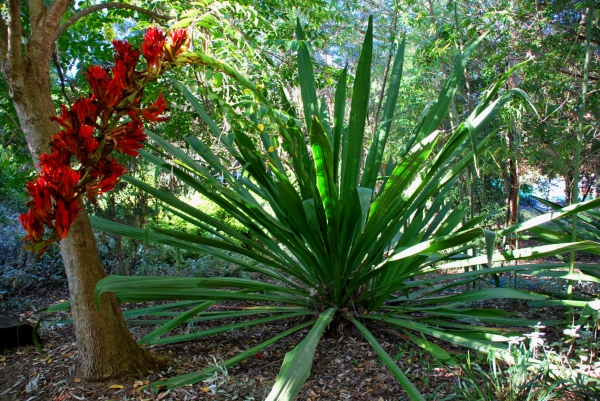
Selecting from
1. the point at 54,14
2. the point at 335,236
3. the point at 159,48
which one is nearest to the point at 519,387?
the point at 335,236

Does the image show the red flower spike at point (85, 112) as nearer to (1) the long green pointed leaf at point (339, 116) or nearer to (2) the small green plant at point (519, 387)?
(2) the small green plant at point (519, 387)

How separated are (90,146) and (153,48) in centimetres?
30

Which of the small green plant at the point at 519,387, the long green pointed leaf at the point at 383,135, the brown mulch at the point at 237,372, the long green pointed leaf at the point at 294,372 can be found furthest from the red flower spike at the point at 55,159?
the long green pointed leaf at the point at 383,135

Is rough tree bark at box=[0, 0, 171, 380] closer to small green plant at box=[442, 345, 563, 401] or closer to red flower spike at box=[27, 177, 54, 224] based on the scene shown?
red flower spike at box=[27, 177, 54, 224]

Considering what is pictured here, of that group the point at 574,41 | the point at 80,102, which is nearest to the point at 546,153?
the point at 574,41

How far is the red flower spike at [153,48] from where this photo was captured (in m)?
0.92

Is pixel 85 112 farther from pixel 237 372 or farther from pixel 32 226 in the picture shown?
pixel 237 372

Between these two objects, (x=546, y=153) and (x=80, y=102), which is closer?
(x=80, y=102)

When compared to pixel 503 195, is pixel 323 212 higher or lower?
lower

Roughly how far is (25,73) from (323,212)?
1.33 meters

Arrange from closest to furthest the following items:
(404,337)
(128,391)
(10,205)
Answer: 1. (128,391)
2. (404,337)
3. (10,205)

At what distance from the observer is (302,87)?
2.28 m

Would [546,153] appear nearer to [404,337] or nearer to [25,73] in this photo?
[404,337]

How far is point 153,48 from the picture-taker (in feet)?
3.07
